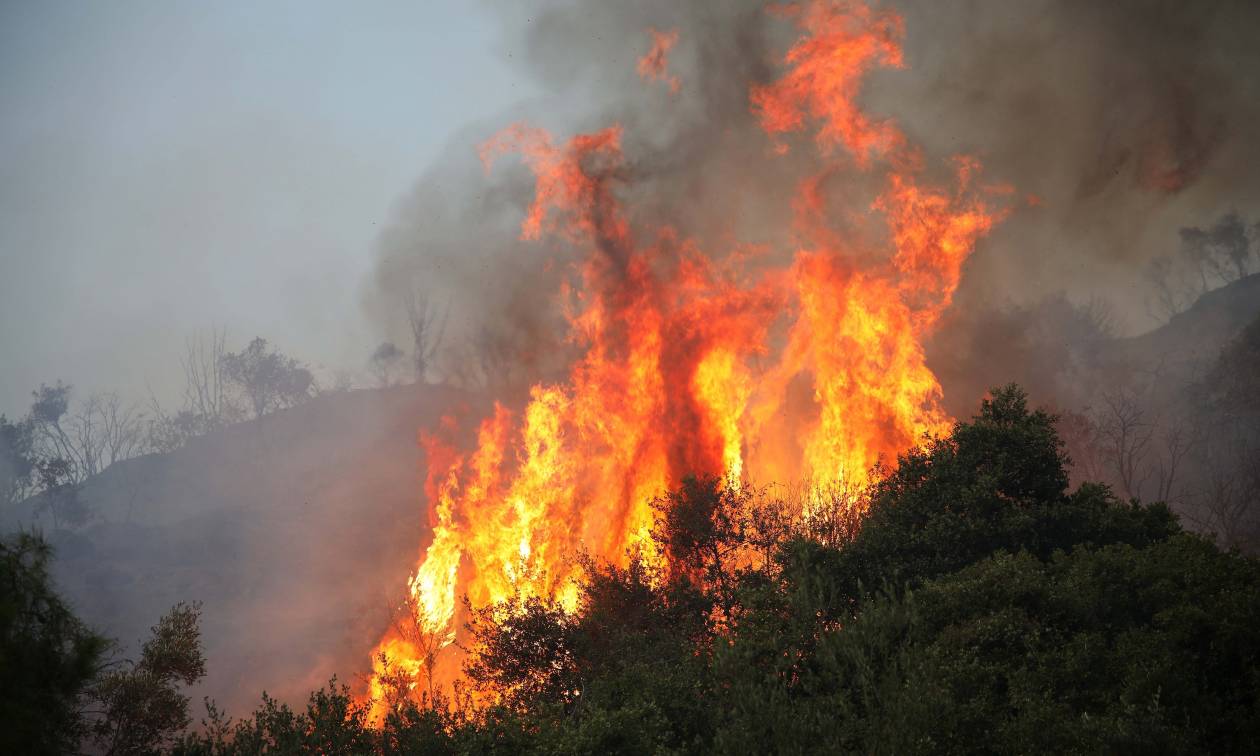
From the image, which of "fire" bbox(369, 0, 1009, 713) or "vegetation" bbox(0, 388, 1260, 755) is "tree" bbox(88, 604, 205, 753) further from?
"fire" bbox(369, 0, 1009, 713)

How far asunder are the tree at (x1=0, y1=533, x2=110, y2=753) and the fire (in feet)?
70.0

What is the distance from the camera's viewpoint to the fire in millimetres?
38281

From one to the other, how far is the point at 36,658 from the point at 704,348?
30.2m

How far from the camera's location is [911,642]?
17.8 m

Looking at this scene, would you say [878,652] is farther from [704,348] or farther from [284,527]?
[284,527]

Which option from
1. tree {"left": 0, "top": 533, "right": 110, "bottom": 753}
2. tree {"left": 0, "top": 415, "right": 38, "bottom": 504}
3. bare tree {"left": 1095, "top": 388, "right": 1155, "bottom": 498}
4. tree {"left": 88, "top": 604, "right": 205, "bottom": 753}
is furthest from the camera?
tree {"left": 0, "top": 415, "right": 38, "bottom": 504}

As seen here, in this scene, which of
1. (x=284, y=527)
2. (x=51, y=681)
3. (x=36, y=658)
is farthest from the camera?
(x=284, y=527)

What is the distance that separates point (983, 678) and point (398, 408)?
109139 millimetres

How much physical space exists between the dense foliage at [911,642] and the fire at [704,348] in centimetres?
1047

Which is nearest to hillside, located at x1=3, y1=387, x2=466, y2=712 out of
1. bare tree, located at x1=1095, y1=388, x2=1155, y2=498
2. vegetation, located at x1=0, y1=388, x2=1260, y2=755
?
vegetation, located at x1=0, y1=388, x2=1260, y2=755

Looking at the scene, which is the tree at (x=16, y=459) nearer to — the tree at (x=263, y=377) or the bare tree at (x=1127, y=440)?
the tree at (x=263, y=377)

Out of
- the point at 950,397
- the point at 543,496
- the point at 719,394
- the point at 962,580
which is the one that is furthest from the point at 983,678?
the point at 950,397

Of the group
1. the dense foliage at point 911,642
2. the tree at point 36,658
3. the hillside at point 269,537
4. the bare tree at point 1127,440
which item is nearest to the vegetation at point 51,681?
the tree at point 36,658

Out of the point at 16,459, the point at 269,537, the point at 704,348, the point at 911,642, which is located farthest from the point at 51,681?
the point at 16,459
